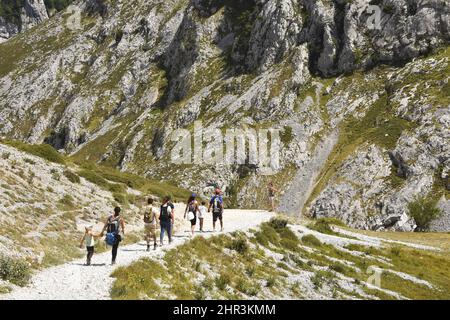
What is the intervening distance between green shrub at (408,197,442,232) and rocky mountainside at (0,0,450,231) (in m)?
0.31

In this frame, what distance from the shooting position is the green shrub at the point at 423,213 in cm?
7619

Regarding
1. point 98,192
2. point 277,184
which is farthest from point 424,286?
point 277,184

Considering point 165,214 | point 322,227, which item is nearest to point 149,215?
point 165,214

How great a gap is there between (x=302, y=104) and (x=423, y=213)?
4921 centimetres

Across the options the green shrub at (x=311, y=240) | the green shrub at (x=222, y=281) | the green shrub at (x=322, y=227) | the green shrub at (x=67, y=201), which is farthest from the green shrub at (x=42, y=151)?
the green shrub at (x=222, y=281)

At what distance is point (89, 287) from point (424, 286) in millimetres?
23868

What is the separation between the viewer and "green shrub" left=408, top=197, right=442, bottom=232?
250 ft

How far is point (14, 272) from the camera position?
62.6 ft

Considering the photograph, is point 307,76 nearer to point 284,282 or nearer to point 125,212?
point 125,212

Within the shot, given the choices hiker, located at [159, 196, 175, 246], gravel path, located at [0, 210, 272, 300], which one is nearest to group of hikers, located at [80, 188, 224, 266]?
hiker, located at [159, 196, 175, 246]

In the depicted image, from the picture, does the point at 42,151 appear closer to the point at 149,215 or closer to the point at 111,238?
the point at 149,215

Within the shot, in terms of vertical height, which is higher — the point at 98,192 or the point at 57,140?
the point at 57,140

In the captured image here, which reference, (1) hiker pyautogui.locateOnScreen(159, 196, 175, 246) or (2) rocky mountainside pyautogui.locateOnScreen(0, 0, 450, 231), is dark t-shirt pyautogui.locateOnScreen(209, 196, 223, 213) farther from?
(2) rocky mountainside pyautogui.locateOnScreen(0, 0, 450, 231)
